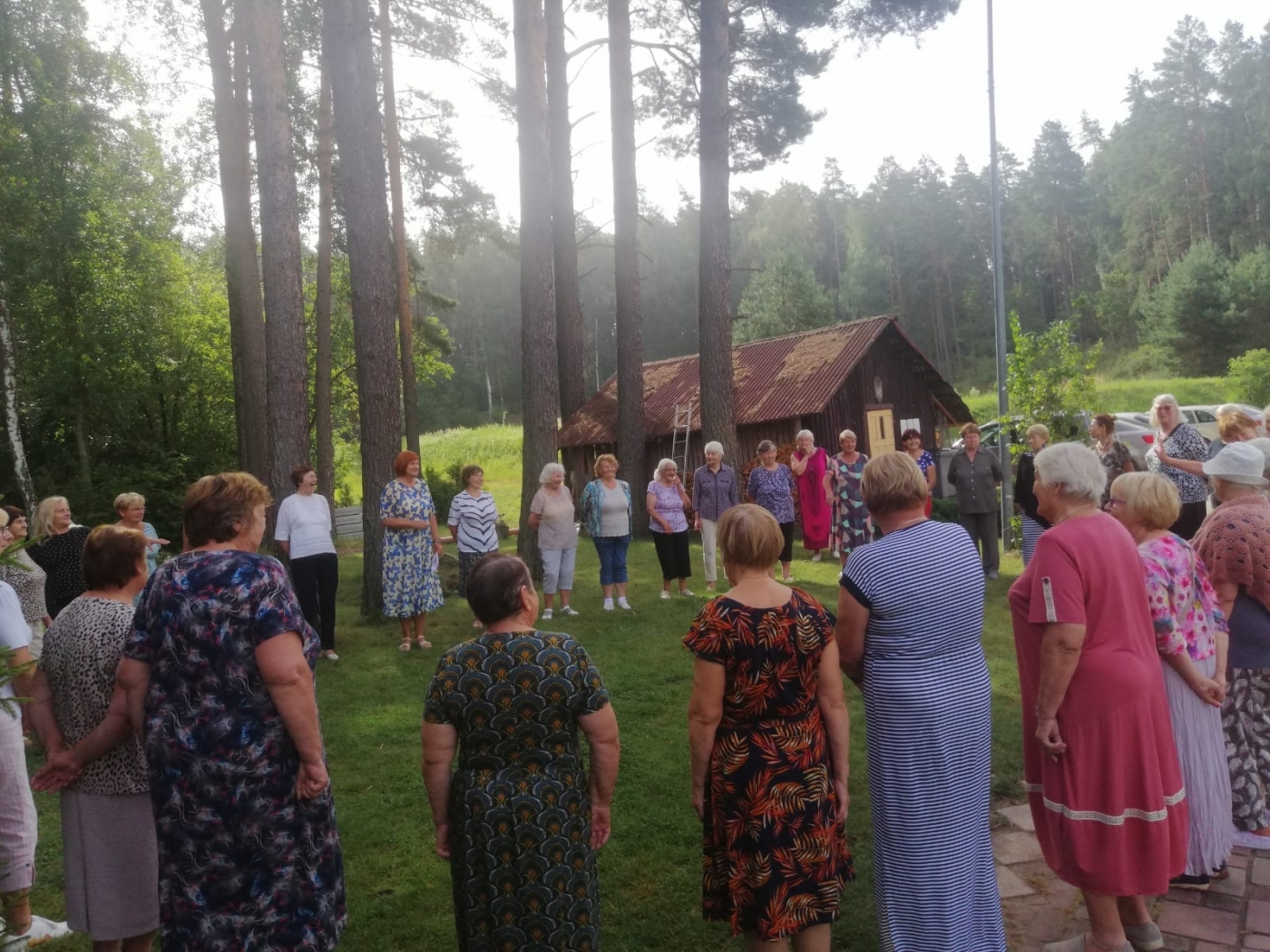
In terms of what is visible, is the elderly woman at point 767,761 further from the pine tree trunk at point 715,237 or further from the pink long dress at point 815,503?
the pine tree trunk at point 715,237

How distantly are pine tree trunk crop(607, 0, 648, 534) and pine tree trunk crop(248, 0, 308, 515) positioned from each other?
291 inches

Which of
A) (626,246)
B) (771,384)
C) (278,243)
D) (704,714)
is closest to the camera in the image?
(704,714)

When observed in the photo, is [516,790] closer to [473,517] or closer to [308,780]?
[308,780]

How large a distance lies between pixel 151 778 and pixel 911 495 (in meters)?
2.50

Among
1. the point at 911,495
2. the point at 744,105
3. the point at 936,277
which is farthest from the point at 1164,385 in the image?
the point at 911,495

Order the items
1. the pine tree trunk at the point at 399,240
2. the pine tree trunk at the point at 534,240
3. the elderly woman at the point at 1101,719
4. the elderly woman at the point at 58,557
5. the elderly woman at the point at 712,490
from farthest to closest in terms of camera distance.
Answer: the pine tree trunk at the point at 399,240 < the pine tree trunk at the point at 534,240 < the elderly woman at the point at 712,490 < the elderly woman at the point at 58,557 < the elderly woman at the point at 1101,719

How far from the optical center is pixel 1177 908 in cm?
371

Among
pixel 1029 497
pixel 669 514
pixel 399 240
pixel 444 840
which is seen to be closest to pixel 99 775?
pixel 444 840

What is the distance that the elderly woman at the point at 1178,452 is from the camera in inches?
309

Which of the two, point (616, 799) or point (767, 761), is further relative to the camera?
point (616, 799)

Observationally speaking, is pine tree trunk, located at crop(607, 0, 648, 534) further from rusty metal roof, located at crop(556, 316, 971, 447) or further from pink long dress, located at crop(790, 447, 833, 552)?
pink long dress, located at crop(790, 447, 833, 552)

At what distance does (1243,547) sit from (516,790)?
3.30 meters

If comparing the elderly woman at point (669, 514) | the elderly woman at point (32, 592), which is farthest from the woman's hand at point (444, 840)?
the elderly woman at point (669, 514)

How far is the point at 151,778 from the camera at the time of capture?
9.16 feet
